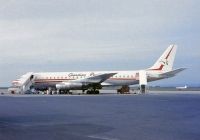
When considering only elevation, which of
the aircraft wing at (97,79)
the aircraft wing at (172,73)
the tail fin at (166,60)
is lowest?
the aircraft wing at (97,79)

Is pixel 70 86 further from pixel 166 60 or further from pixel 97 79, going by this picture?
pixel 166 60

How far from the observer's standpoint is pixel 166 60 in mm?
58719

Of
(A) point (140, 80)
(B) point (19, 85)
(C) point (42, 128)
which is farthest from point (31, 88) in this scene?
(C) point (42, 128)

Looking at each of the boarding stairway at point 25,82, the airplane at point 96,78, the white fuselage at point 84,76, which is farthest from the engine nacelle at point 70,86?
the boarding stairway at point 25,82

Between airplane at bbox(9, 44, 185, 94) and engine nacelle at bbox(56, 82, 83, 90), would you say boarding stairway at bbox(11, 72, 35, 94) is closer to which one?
→ airplane at bbox(9, 44, 185, 94)

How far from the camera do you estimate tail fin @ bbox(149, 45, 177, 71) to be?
58.5 metres

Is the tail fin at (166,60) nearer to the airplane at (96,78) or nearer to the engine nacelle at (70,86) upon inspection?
the airplane at (96,78)

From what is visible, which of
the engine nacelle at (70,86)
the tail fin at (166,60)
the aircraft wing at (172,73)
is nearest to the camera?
the aircraft wing at (172,73)

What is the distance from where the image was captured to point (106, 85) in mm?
58031

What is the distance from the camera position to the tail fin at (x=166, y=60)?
5853cm

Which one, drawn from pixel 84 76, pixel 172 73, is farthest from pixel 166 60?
pixel 84 76

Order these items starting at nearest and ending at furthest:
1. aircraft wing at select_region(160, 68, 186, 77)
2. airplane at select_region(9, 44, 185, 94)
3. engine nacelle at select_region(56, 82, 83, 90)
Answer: aircraft wing at select_region(160, 68, 186, 77)
engine nacelle at select_region(56, 82, 83, 90)
airplane at select_region(9, 44, 185, 94)

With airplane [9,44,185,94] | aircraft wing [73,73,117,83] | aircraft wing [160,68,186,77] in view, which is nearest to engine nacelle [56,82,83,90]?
airplane [9,44,185,94]

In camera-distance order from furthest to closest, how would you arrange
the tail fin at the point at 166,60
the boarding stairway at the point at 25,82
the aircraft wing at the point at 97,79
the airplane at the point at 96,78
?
the boarding stairway at the point at 25,82
the tail fin at the point at 166,60
the airplane at the point at 96,78
the aircraft wing at the point at 97,79
